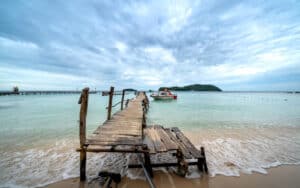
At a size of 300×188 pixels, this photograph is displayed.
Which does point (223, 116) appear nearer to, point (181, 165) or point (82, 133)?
point (181, 165)

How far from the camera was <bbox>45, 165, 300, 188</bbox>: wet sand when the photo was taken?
4.47 m

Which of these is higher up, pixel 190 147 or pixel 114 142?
pixel 114 142

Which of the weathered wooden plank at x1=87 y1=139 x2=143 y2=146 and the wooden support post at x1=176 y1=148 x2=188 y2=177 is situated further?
the weathered wooden plank at x1=87 y1=139 x2=143 y2=146

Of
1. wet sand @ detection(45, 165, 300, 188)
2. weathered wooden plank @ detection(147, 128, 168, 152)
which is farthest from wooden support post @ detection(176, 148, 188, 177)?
weathered wooden plank @ detection(147, 128, 168, 152)

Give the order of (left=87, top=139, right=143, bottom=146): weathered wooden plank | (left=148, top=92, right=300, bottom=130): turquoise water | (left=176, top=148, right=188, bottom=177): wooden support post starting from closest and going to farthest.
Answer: (left=176, top=148, right=188, bottom=177): wooden support post → (left=87, top=139, right=143, bottom=146): weathered wooden plank → (left=148, top=92, right=300, bottom=130): turquoise water

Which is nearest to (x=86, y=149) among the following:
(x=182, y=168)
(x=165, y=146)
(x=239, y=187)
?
(x=165, y=146)

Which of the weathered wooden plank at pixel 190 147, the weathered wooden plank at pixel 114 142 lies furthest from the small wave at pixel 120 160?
the weathered wooden plank at pixel 114 142

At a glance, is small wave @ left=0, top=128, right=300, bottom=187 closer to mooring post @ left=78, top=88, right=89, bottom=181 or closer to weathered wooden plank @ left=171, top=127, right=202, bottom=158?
mooring post @ left=78, top=88, right=89, bottom=181

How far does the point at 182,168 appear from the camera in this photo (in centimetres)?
482

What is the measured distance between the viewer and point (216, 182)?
4621 mm

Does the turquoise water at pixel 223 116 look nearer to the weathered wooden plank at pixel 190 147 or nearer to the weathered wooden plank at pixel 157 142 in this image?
the weathered wooden plank at pixel 190 147

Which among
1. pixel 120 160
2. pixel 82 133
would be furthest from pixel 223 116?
pixel 82 133

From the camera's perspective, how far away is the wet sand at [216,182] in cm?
447

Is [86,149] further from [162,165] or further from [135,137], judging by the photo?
[162,165]
